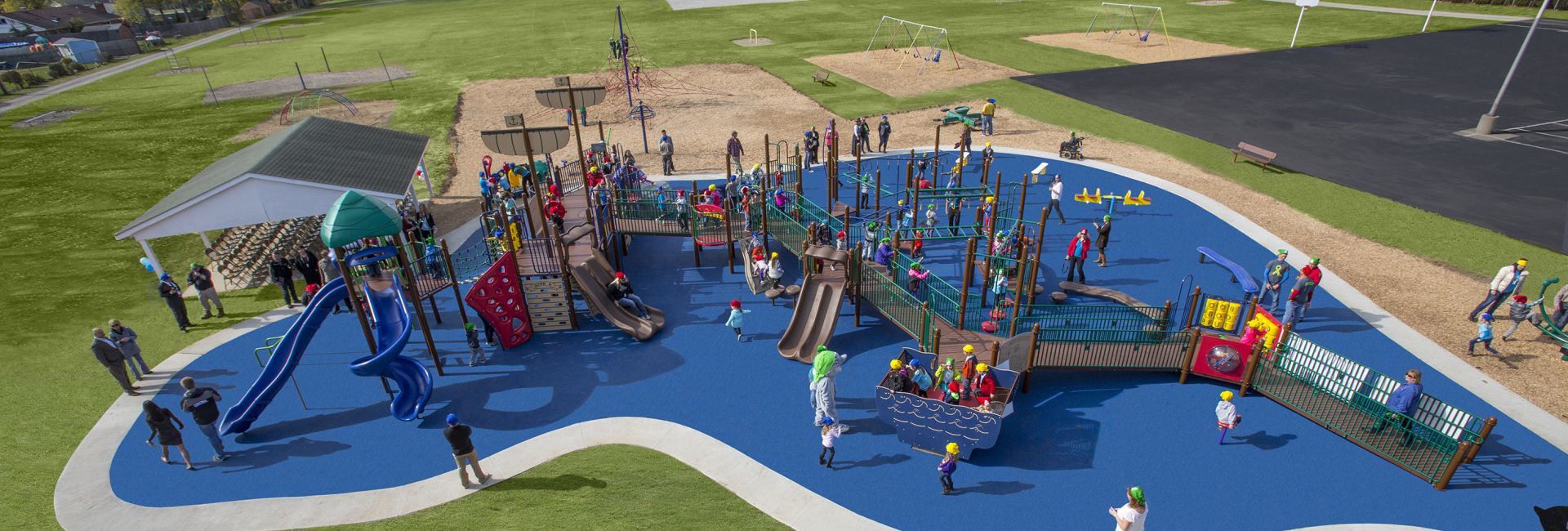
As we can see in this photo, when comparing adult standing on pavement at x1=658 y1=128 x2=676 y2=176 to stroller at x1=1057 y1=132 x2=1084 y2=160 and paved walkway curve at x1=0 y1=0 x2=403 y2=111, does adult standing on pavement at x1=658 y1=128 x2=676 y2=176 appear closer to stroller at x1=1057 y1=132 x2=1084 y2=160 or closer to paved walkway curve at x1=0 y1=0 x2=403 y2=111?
stroller at x1=1057 y1=132 x2=1084 y2=160

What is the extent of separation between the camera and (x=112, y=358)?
1559 centimetres

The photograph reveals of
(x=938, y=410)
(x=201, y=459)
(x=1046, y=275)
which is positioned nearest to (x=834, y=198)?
(x=1046, y=275)

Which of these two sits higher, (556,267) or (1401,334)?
(556,267)

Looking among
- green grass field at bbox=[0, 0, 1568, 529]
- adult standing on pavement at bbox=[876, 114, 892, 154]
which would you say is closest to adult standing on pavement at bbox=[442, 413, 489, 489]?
green grass field at bbox=[0, 0, 1568, 529]

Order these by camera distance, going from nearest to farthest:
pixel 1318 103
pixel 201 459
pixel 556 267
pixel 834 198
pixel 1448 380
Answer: pixel 201 459
pixel 1448 380
pixel 556 267
pixel 834 198
pixel 1318 103

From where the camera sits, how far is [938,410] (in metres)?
13.1

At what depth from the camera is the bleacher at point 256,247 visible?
21.6 metres

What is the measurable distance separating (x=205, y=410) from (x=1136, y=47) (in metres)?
57.0

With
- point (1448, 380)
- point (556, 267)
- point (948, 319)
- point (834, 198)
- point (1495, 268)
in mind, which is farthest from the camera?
point (834, 198)

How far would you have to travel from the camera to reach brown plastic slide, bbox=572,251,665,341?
1777 cm

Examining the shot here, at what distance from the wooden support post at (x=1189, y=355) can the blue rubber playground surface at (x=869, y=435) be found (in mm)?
268

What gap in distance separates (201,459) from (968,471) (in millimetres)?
15162

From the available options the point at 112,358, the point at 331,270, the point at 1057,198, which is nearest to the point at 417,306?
the point at 331,270

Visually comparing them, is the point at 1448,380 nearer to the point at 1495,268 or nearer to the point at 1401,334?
the point at 1401,334
